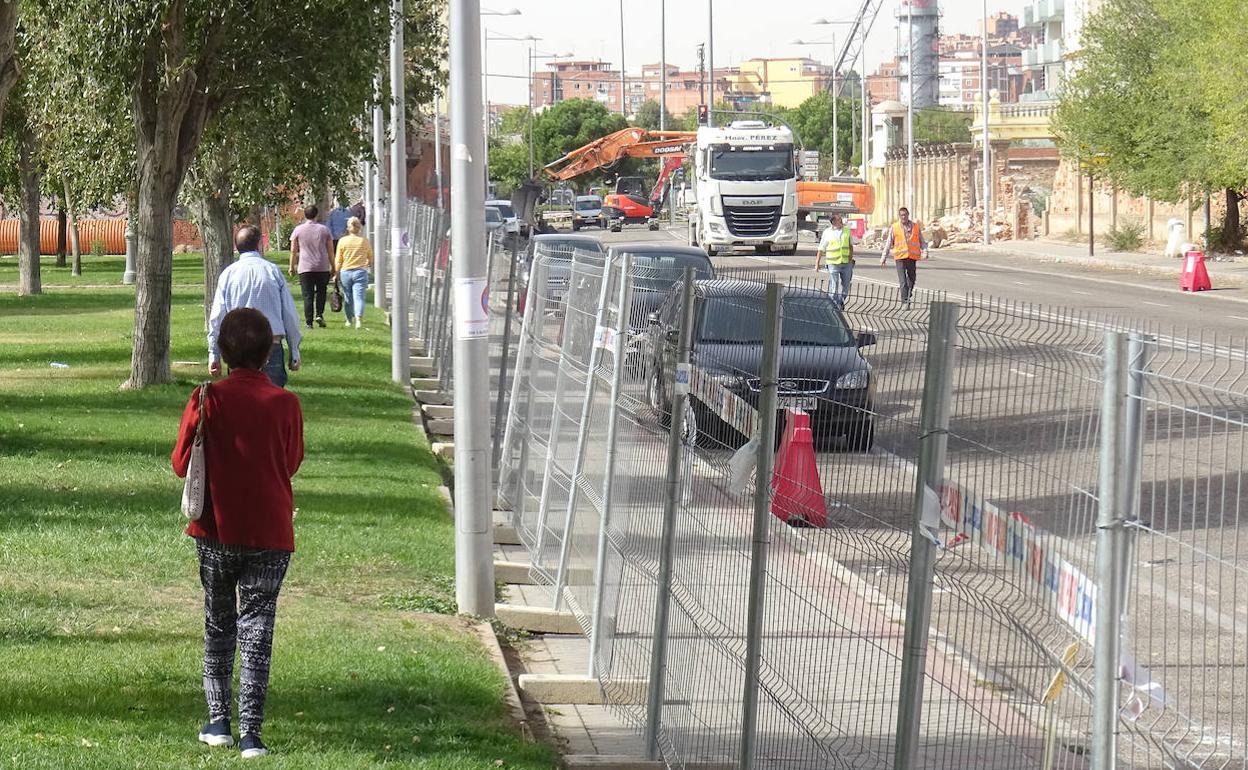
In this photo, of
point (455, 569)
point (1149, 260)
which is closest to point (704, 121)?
point (1149, 260)

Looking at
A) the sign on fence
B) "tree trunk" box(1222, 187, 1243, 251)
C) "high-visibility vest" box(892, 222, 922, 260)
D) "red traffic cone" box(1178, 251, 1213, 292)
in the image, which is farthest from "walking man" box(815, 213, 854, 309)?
the sign on fence

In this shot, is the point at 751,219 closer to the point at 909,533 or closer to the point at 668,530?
the point at 668,530

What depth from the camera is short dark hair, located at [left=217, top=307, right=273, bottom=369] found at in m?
6.29

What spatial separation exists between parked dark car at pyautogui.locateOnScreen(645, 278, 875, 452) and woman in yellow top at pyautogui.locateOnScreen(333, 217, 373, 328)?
19898 mm

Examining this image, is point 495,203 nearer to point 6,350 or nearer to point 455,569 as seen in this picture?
Result: point 6,350

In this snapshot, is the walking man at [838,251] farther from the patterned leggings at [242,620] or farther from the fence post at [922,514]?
the fence post at [922,514]

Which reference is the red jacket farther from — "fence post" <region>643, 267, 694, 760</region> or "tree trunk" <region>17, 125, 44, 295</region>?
"tree trunk" <region>17, 125, 44, 295</region>

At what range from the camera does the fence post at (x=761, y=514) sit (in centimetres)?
562

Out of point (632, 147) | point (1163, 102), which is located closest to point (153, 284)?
point (1163, 102)

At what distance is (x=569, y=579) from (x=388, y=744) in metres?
3.08

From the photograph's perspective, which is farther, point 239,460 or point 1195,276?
point 1195,276

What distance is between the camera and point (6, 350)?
77.9ft

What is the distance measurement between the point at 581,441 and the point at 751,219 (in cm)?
4400

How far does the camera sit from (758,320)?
6.32 meters
